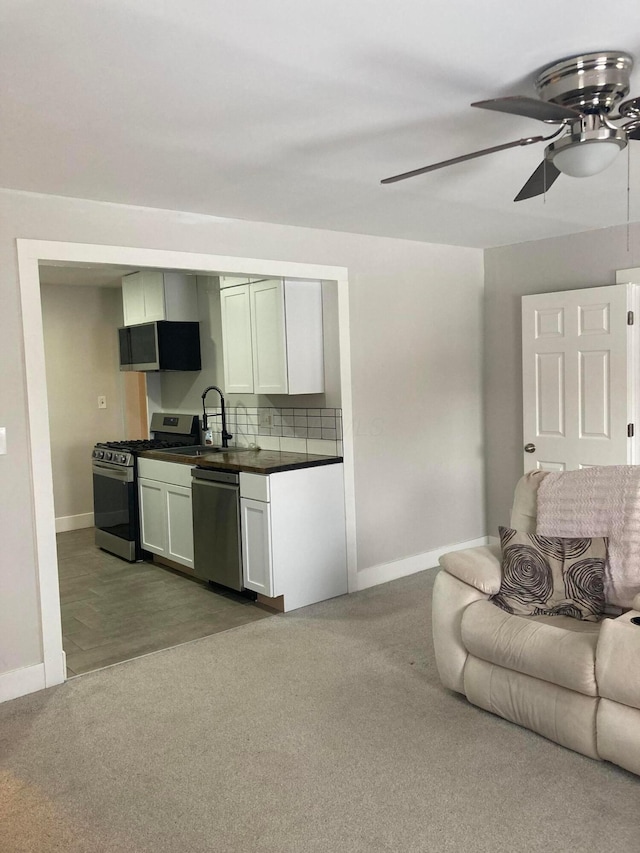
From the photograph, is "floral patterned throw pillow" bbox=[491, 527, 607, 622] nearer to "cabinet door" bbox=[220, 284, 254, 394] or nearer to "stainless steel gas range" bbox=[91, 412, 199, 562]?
"cabinet door" bbox=[220, 284, 254, 394]

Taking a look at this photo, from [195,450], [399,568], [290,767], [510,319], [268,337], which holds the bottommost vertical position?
[290,767]

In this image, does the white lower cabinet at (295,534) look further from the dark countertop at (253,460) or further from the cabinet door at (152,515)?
the cabinet door at (152,515)

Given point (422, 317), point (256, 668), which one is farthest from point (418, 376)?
point (256, 668)

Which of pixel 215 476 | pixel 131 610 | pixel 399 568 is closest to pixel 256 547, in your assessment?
pixel 215 476

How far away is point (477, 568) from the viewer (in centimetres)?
311

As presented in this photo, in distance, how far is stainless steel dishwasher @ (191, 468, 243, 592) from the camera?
4.46 m

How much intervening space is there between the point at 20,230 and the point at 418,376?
2.81 meters

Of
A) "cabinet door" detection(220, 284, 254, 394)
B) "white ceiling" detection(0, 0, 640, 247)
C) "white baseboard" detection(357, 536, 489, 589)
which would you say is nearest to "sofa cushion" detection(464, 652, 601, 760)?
"white baseboard" detection(357, 536, 489, 589)

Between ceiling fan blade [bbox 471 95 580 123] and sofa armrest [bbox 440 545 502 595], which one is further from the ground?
ceiling fan blade [bbox 471 95 580 123]

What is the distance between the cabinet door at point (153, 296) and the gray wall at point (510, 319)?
8.32 ft

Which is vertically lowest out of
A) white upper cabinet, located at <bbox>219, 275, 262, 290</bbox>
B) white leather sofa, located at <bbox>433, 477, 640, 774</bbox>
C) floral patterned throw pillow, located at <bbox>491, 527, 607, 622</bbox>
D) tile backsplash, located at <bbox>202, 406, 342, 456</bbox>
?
white leather sofa, located at <bbox>433, 477, 640, 774</bbox>

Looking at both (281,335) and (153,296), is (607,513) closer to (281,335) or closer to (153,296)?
(281,335)

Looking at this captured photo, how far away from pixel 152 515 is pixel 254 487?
1.45 m

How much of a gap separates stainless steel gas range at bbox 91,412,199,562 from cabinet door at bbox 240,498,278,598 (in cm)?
149
